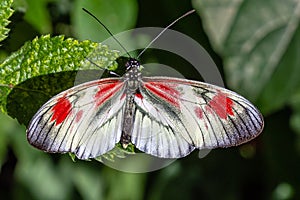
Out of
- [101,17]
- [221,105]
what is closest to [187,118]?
[221,105]

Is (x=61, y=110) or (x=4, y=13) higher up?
(x=4, y=13)

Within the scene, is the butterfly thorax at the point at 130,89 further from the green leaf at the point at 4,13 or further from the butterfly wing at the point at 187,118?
the green leaf at the point at 4,13

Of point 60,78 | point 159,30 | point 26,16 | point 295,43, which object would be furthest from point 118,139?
point 295,43

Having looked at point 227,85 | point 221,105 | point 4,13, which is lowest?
point 227,85

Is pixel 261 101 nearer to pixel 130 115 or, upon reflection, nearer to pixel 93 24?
pixel 93 24

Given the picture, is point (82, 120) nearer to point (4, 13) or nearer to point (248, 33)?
point (4, 13)

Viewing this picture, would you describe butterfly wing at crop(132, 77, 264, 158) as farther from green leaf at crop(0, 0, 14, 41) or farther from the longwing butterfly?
green leaf at crop(0, 0, 14, 41)

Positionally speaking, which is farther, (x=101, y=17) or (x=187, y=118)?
(x=101, y=17)
